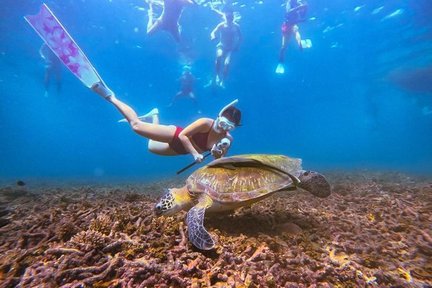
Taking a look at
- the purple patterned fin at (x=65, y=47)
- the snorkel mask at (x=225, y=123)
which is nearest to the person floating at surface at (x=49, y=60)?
the purple patterned fin at (x=65, y=47)

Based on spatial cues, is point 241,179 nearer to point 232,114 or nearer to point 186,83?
point 232,114

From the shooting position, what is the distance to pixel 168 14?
21.9 metres

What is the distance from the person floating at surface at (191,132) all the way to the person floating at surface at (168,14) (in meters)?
17.9

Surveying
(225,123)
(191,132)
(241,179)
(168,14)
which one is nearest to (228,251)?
(241,179)

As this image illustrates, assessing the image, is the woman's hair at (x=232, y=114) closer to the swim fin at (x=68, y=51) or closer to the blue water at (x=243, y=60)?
the swim fin at (x=68, y=51)

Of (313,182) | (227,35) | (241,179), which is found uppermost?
(227,35)

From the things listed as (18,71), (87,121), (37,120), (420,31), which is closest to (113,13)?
(18,71)

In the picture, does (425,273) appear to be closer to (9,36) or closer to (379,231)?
(379,231)

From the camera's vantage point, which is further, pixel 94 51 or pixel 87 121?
pixel 87 121

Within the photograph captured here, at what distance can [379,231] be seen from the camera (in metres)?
4.11

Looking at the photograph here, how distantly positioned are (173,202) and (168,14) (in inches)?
899

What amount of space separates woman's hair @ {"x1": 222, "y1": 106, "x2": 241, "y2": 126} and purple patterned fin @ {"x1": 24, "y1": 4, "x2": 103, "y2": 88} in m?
4.40

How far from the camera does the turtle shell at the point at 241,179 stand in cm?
384

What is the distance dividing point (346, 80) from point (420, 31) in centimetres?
2163
